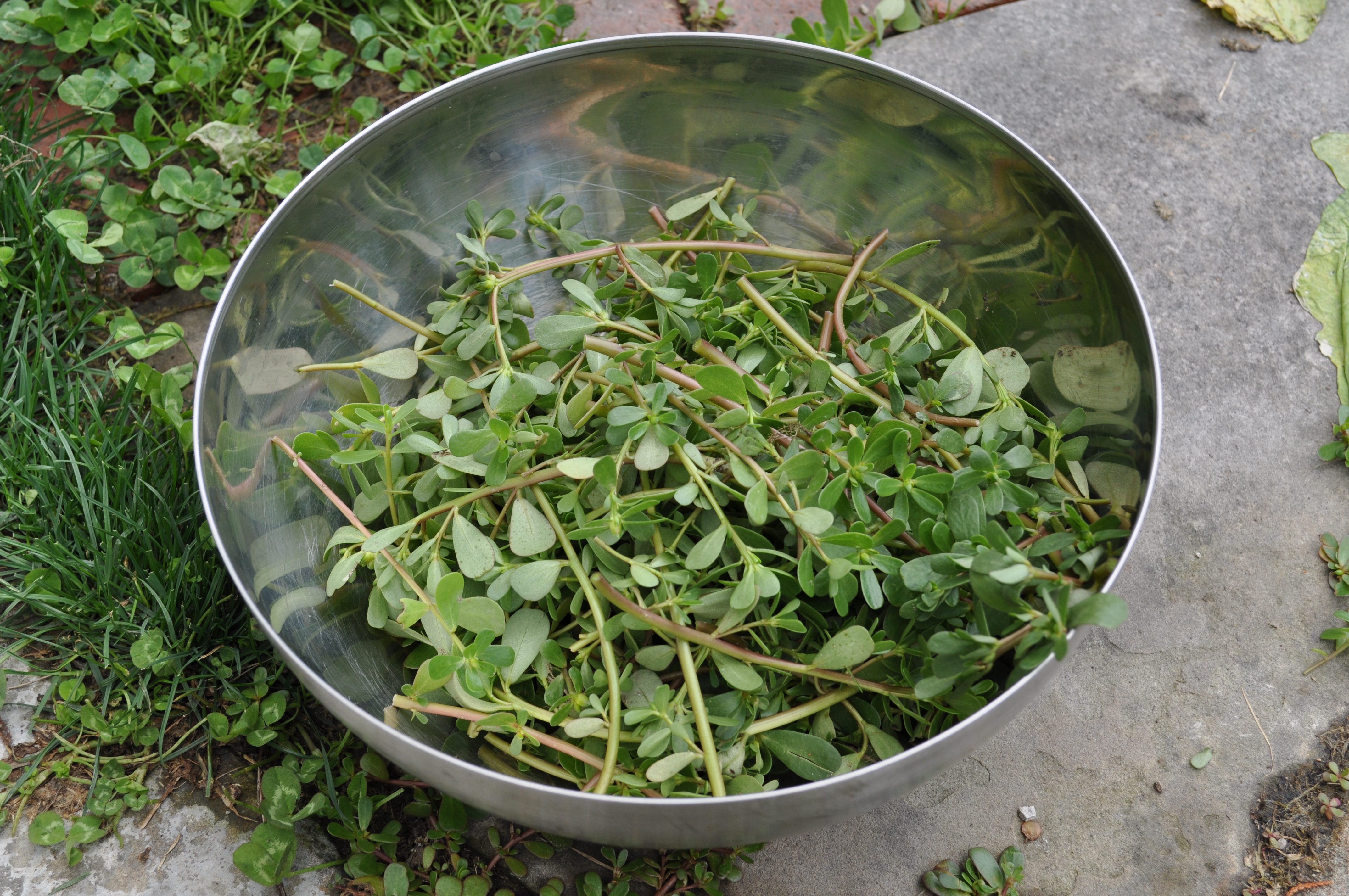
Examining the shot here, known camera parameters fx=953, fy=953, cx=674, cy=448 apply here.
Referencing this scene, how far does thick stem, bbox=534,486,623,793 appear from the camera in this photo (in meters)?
0.80

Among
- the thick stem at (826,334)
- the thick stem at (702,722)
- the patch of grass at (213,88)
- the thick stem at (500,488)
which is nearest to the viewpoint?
the thick stem at (702,722)

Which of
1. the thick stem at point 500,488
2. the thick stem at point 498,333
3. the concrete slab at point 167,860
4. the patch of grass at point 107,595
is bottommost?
the concrete slab at point 167,860

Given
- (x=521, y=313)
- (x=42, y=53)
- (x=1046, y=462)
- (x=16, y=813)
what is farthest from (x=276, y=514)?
(x=42, y=53)

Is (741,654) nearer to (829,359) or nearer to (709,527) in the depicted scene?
(709,527)

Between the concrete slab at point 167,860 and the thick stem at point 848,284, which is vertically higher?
the thick stem at point 848,284

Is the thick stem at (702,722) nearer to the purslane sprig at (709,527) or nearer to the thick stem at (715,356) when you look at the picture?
the purslane sprig at (709,527)

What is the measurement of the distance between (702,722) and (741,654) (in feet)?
0.22

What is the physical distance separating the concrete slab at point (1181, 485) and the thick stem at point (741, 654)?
321 mm

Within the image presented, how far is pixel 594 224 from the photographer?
1235 mm

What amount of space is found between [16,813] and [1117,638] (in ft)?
4.21

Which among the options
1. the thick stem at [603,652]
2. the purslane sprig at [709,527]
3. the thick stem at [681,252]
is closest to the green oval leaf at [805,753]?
the purslane sprig at [709,527]

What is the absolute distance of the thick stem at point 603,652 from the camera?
80 cm

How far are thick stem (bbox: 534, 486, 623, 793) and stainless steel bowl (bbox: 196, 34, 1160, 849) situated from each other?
0.05 m

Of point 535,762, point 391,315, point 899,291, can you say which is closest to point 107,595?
→ point 391,315
